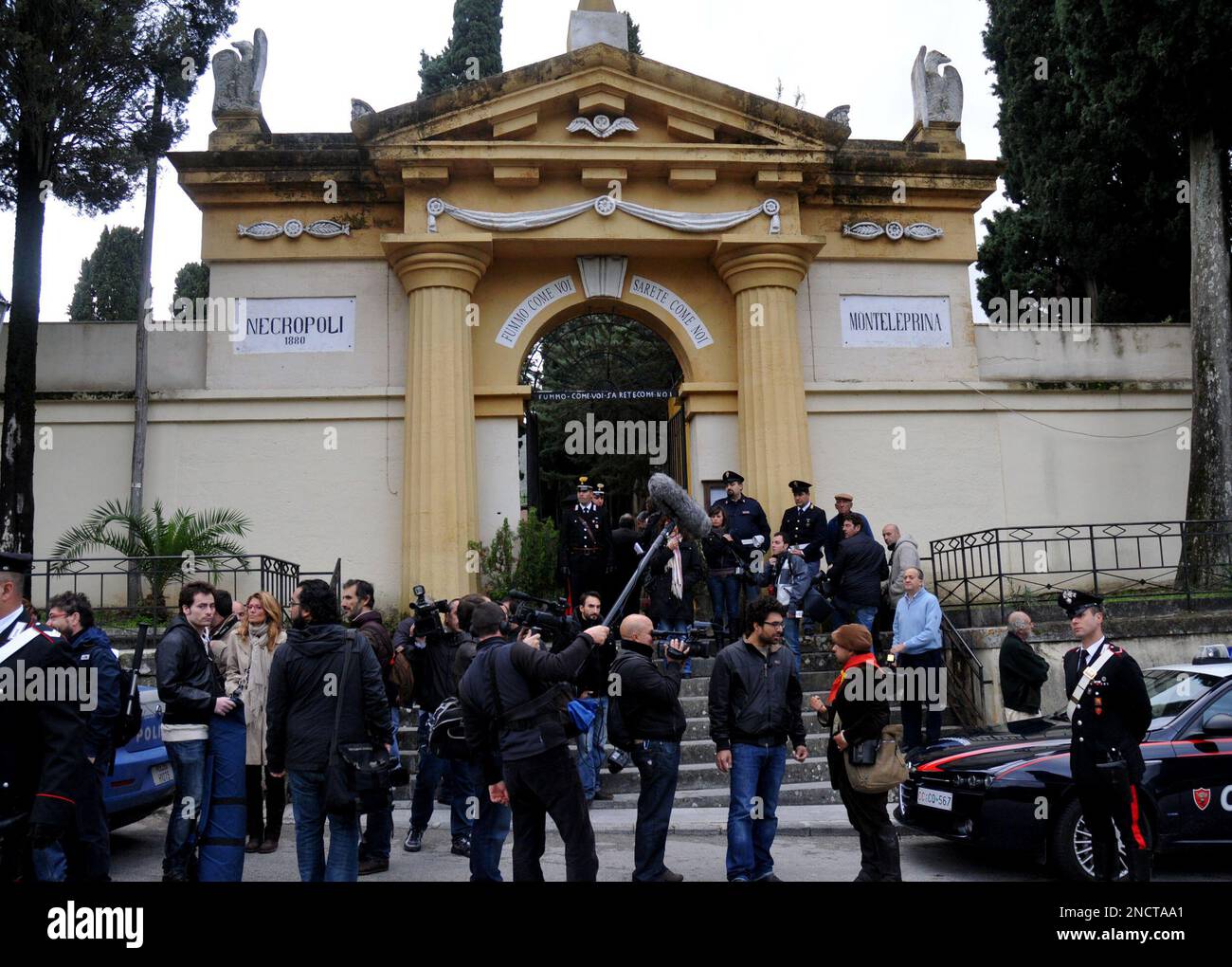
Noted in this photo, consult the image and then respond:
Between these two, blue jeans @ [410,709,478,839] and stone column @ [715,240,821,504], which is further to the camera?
stone column @ [715,240,821,504]

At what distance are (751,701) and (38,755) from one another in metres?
4.36

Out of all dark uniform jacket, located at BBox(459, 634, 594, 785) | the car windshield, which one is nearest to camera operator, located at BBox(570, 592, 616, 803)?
dark uniform jacket, located at BBox(459, 634, 594, 785)

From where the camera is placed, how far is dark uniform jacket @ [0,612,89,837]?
212 inches

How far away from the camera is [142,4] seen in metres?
14.8

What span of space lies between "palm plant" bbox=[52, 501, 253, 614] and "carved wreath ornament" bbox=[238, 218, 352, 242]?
3949 mm

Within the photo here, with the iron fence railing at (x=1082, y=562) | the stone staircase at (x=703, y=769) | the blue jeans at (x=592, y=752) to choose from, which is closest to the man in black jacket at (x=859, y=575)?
the stone staircase at (x=703, y=769)

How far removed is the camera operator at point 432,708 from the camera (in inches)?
352

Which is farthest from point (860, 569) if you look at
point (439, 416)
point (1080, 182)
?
point (1080, 182)

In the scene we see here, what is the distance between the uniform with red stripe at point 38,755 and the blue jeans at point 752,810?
A: 4068 millimetres

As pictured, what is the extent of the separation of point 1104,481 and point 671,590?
26.5 ft

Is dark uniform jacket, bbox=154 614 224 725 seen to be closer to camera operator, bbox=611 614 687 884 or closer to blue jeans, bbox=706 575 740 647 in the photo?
camera operator, bbox=611 614 687 884

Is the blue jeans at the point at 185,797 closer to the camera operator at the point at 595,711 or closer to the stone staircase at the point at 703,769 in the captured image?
the camera operator at the point at 595,711

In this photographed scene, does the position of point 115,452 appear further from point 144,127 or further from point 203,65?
point 203,65
